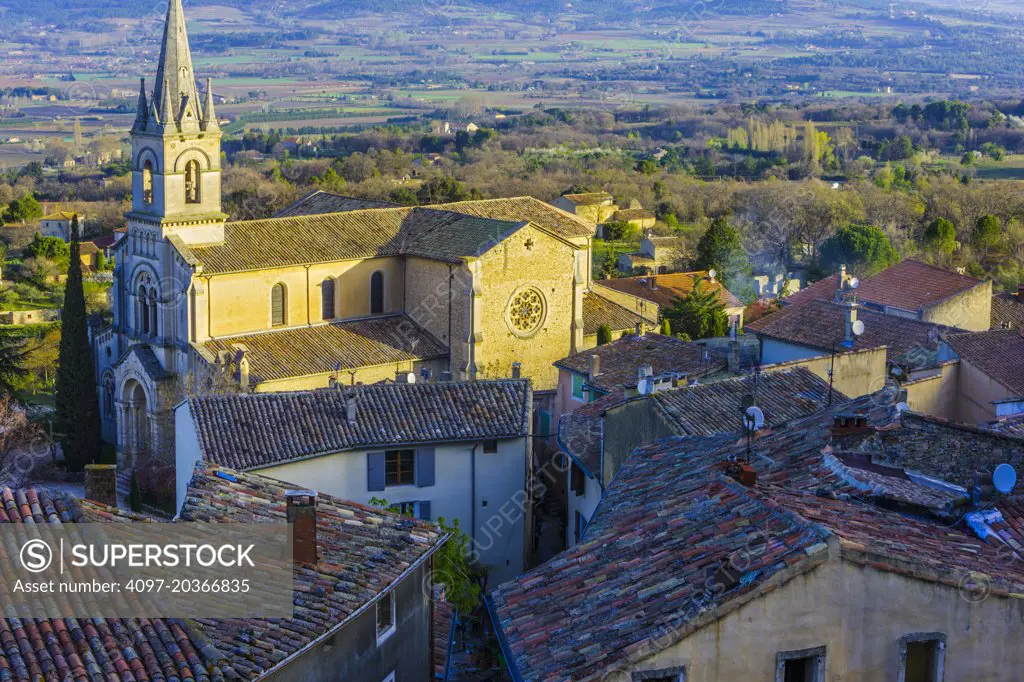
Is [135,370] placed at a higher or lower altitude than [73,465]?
higher

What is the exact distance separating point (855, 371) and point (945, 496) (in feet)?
44.7

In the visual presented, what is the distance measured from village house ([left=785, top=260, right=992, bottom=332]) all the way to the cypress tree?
20.1 meters

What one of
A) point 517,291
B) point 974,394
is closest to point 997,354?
point 974,394

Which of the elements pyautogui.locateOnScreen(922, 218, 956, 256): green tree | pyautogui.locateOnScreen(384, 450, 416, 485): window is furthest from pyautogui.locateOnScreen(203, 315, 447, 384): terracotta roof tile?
pyautogui.locateOnScreen(922, 218, 956, 256): green tree

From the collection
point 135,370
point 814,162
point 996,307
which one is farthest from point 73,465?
point 814,162

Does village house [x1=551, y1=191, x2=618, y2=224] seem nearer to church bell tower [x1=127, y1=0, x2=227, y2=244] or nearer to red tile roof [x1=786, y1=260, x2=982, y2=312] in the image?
red tile roof [x1=786, y1=260, x2=982, y2=312]

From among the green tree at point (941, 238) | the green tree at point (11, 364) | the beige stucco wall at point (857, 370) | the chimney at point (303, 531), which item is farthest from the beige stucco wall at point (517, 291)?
the chimney at point (303, 531)

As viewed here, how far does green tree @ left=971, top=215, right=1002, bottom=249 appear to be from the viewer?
62.2 metres

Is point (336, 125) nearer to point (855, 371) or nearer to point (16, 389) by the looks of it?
point (16, 389)

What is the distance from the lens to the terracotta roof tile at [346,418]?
80.3 ft

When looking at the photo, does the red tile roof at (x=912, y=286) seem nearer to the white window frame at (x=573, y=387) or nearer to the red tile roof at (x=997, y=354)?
the red tile roof at (x=997, y=354)

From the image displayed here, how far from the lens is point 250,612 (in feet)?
43.9

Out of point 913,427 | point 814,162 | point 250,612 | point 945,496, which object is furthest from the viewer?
point 814,162

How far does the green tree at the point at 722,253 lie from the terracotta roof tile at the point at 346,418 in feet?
108
